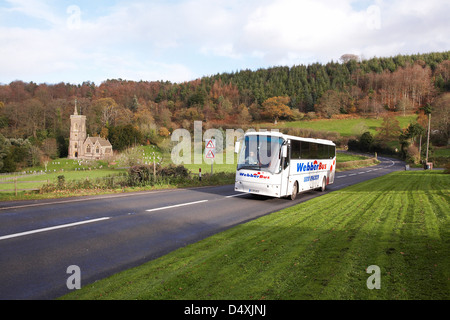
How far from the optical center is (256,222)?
9.69 meters

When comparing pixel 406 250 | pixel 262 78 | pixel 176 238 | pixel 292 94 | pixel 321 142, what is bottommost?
pixel 176 238

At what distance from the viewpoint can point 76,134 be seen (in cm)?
9625

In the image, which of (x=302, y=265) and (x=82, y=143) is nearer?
(x=302, y=265)

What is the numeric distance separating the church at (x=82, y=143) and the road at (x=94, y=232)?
3084 inches

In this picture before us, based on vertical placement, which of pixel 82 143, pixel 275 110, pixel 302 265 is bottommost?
pixel 302 265

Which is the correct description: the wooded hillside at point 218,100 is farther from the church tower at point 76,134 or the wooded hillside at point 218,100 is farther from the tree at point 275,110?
the church tower at point 76,134

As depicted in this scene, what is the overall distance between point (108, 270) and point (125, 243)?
→ 5.94ft

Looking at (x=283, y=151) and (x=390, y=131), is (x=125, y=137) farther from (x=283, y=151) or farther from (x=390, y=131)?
(x=283, y=151)

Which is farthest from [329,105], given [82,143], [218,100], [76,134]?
[76,134]

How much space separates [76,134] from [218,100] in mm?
47227

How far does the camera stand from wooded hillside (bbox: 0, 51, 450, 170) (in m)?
81.9

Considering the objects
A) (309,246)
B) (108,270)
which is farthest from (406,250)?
(108,270)
